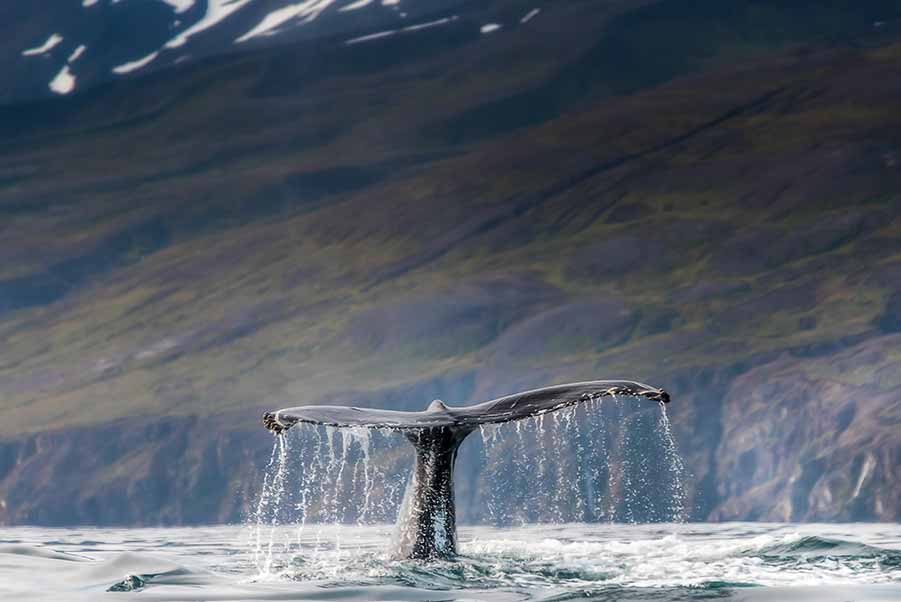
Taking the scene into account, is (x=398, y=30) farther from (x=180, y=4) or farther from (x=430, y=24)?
(x=180, y=4)

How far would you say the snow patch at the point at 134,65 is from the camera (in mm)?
166000

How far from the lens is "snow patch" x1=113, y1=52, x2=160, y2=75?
166m

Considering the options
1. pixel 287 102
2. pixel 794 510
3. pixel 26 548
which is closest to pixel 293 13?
pixel 287 102

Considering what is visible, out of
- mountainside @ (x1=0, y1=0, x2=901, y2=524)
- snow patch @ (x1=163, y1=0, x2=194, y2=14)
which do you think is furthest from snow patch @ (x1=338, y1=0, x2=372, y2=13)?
snow patch @ (x1=163, y1=0, x2=194, y2=14)

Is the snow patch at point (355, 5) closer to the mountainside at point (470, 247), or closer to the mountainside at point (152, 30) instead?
the mountainside at point (152, 30)

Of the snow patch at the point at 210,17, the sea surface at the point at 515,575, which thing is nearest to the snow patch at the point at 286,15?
the snow patch at the point at 210,17

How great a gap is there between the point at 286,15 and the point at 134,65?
52.3 ft

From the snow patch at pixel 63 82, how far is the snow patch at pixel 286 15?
1620 cm

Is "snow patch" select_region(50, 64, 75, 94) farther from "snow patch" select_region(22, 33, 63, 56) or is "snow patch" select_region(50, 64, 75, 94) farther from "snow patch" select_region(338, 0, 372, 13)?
"snow patch" select_region(338, 0, 372, 13)

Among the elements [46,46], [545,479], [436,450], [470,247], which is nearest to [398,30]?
[46,46]

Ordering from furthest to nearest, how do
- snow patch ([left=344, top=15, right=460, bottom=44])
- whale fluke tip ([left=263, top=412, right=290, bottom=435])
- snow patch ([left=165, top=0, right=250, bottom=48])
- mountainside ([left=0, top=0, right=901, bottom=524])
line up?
snow patch ([left=165, top=0, right=250, bottom=48]) < snow patch ([left=344, top=15, right=460, bottom=44]) < mountainside ([left=0, top=0, right=901, bottom=524]) < whale fluke tip ([left=263, top=412, right=290, bottom=435])

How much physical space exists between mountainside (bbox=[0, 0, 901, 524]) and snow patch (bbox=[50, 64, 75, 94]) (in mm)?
1771

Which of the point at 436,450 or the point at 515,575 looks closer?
the point at 515,575

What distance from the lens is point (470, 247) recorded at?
406 feet
